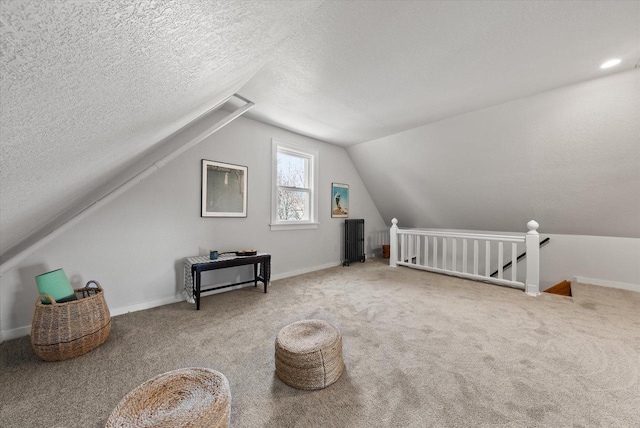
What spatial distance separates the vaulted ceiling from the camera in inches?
18.8

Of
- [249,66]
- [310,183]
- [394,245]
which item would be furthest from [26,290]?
[394,245]

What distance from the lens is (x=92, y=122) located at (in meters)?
0.82

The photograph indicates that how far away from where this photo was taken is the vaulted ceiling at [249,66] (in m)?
0.48

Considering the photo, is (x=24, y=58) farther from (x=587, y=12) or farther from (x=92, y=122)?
(x=587, y=12)

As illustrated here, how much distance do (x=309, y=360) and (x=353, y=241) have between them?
11.6 feet

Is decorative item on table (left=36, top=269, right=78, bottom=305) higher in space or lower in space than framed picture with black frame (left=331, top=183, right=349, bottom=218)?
lower

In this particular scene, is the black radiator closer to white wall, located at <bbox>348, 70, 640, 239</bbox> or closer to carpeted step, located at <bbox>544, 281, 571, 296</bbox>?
white wall, located at <bbox>348, 70, 640, 239</bbox>

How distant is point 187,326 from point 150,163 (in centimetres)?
178

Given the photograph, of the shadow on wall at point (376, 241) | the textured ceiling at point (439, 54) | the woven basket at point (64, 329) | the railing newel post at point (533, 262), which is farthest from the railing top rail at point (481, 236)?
the woven basket at point (64, 329)

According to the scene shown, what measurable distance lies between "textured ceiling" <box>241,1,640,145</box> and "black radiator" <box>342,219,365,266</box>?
2356 mm

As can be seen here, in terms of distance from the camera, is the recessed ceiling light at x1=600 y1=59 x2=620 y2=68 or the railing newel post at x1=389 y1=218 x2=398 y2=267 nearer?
the recessed ceiling light at x1=600 y1=59 x2=620 y2=68

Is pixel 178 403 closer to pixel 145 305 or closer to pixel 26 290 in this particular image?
pixel 145 305

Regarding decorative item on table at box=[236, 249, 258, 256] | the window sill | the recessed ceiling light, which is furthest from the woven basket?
the recessed ceiling light

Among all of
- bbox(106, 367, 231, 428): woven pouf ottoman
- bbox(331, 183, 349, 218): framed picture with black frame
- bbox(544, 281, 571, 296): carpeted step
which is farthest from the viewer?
bbox(331, 183, 349, 218): framed picture with black frame
